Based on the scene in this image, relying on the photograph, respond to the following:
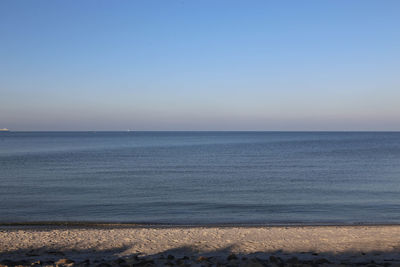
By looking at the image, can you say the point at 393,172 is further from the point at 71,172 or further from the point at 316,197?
the point at 71,172

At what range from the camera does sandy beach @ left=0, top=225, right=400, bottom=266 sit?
9719mm

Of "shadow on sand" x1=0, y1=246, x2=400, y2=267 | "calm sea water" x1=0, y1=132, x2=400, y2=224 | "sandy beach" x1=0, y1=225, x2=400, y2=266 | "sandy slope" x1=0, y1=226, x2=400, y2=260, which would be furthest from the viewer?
"calm sea water" x1=0, y1=132, x2=400, y2=224

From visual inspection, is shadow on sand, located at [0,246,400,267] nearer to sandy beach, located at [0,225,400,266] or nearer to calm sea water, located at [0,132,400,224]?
sandy beach, located at [0,225,400,266]

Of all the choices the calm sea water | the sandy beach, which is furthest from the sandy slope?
the calm sea water

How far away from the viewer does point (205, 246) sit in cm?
1185

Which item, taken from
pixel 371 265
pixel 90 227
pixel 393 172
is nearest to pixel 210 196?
pixel 90 227

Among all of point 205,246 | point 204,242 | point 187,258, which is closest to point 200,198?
point 204,242

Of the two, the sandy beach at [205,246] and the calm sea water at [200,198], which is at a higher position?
the sandy beach at [205,246]

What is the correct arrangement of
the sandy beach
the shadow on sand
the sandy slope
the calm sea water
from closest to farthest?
the shadow on sand < the sandy beach < the sandy slope < the calm sea water

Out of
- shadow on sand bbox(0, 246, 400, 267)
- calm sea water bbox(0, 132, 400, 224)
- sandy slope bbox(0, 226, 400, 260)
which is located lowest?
calm sea water bbox(0, 132, 400, 224)

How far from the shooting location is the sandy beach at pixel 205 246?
972 centimetres

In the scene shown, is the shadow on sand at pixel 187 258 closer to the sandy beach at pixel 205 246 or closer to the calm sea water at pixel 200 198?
the sandy beach at pixel 205 246

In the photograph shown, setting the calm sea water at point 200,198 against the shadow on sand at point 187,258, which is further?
the calm sea water at point 200,198

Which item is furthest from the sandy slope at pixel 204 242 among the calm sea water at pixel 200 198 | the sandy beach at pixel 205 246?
the calm sea water at pixel 200 198
